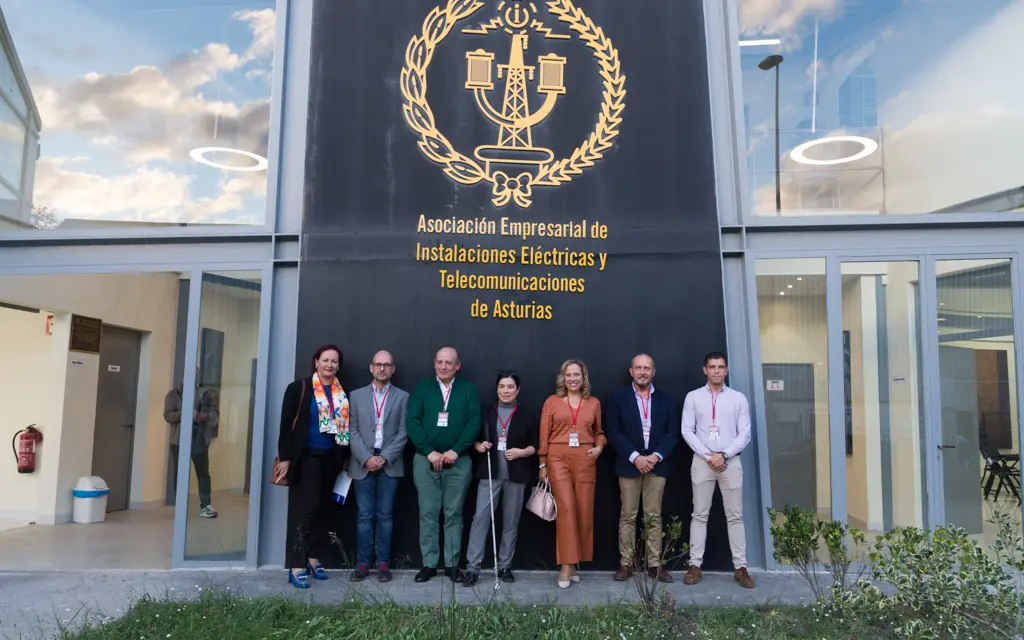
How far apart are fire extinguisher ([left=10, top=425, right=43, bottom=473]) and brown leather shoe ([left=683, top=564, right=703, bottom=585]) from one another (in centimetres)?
702

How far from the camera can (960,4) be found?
704 cm

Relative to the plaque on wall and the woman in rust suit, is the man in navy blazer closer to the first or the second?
the woman in rust suit

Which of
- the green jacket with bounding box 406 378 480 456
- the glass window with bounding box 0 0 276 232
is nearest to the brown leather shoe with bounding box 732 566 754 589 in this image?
the green jacket with bounding box 406 378 480 456

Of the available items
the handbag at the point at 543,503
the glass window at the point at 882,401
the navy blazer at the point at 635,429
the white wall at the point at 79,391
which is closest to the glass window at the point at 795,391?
the glass window at the point at 882,401

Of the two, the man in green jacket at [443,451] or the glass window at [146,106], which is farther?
the glass window at [146,106]

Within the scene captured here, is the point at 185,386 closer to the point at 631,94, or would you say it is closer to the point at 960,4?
the point at 631,94

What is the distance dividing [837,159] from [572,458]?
3.49 meters

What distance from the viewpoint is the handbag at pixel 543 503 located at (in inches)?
226

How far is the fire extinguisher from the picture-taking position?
27.8 ft

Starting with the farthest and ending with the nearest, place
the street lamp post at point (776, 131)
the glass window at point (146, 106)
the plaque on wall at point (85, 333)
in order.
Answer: the plaque on wall at point (85, 333) → the glass window at point (146, 106) → the street lamp post at point (776, 131)

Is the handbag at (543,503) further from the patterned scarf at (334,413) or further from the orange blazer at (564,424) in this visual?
the patterned scarf at (334,413)

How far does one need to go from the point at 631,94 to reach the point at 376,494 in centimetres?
384

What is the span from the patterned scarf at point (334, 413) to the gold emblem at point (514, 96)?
200cm

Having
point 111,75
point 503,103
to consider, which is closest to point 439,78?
point 503,103
